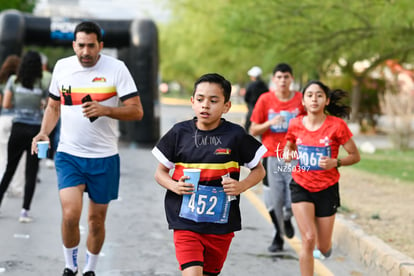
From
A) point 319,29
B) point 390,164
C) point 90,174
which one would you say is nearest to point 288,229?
point 90,174

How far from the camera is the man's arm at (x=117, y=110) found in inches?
216

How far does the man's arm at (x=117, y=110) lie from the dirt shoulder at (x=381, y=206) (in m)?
3.02

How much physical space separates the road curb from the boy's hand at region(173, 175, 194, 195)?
2.56 meters

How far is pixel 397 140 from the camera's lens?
20.5 m

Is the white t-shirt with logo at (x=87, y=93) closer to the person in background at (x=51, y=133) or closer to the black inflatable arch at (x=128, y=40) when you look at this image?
the person in background at (x=51, y=133)

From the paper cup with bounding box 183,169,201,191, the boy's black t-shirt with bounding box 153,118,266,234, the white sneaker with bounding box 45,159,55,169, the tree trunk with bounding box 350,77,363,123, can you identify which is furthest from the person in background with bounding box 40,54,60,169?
the tree trunk with bounding box 350,77,363,123

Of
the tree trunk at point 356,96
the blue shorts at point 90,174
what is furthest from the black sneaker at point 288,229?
the tree trunk at point 356,96

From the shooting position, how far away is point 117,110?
18.6 ft

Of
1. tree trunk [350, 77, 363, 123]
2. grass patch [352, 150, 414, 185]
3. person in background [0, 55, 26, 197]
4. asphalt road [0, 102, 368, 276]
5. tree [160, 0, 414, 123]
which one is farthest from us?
tree trunk [350, 77, 363, 123]

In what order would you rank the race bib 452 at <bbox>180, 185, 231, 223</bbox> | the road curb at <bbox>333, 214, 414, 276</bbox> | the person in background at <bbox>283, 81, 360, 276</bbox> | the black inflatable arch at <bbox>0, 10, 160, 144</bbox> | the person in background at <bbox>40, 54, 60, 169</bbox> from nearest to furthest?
the race bib 452 at <bbox>180, 185, 231, 223</bbox> < the person in background at <bbox>283, 81, 360, 276</bbox> < the road curb at <bbox>333, 214, 414, 276</bbox> < the person in background at <bbox>40, 54, 60, 169</bbox> < the black inflatable arch at <bbox>0, 10, 160, 144</bbox>

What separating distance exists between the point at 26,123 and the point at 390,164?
985 centimetres

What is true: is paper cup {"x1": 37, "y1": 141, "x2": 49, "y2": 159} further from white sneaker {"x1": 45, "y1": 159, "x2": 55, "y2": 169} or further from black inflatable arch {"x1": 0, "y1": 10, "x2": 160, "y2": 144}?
black inflatable arch {"x1": 0, "y1": 10, "x2": 160, "y2": 144}

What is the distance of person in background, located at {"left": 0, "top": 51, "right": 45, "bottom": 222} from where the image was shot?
28.1 feet

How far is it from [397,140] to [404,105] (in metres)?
1.25
